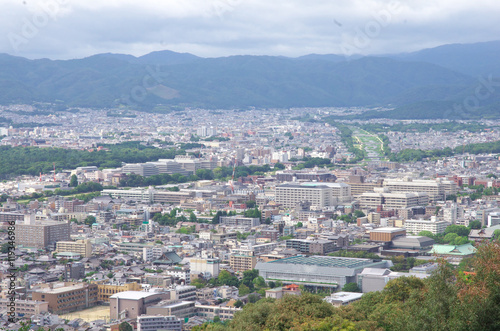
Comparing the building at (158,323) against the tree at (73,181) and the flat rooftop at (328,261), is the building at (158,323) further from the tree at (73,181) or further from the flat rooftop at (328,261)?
the tree at (73,181)

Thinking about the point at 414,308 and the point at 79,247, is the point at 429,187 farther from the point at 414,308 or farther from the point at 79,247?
the point at 414,308

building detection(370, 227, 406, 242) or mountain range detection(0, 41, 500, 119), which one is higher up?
mountain range detection(0, 41, 500, 119)

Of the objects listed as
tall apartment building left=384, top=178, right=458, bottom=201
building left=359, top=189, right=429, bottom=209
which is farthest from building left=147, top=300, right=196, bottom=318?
tall apartment building left=384, top=178, right=458, bottom=201

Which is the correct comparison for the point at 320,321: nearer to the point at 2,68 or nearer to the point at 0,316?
the point at 0,316

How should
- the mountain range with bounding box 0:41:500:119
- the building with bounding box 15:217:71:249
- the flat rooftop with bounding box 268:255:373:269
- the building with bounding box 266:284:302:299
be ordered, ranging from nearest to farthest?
the building with bounding box 266:284:302:299, the flat rooftop with bounding box 268:255:373:269, the building with bounding box 15:217:71:249, the mountain range with bounding box 0:41:500:119

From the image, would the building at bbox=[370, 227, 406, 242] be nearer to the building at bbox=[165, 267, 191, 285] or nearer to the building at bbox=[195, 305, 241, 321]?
the building at bbox=[165, 267, 191, 285]

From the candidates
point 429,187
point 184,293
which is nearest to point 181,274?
point 184,293

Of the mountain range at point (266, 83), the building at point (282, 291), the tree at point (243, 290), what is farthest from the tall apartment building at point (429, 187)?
the mountain range at point (266, 83)
